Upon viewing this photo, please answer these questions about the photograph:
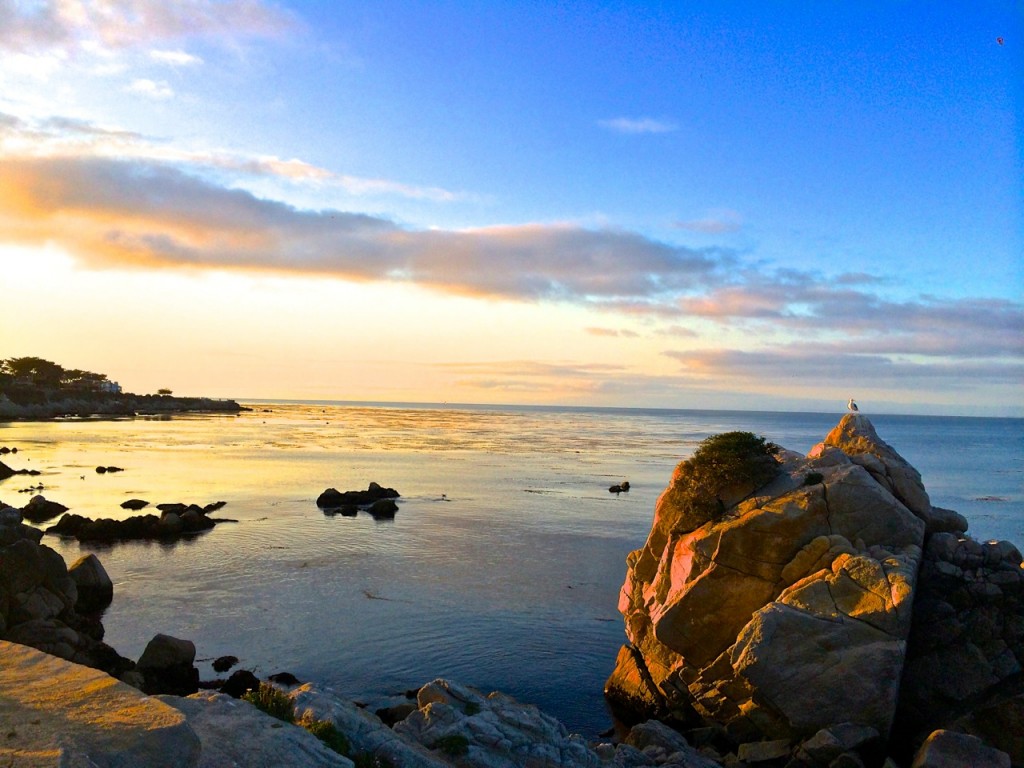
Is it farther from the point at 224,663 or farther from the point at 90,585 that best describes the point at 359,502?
the point at 224,663

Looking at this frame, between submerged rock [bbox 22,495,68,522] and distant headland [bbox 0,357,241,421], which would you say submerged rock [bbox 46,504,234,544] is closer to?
submerged rock [bbox 22,495,68,522]

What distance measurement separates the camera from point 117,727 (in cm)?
868

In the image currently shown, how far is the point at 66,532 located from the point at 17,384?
159 m

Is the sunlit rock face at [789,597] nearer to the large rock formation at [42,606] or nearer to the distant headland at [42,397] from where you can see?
the large rock formation at [42,606]

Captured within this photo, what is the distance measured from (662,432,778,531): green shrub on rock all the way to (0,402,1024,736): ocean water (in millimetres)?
6269

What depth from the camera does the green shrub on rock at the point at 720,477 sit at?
22.9m

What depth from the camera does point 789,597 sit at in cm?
1884

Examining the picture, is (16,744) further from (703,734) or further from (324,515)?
(324,515)

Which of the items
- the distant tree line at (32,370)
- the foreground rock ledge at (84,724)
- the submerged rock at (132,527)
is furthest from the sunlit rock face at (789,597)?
the distant tree line at (32,370)

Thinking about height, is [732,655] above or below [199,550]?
above

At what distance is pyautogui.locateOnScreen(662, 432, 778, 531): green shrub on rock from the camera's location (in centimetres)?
2286

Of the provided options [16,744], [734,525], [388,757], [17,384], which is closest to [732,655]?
[734,525]

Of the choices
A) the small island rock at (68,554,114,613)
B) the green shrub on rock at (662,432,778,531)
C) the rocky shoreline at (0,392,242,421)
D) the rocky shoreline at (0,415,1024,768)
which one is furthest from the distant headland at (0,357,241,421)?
the green shrub on rock at (662,432,778,531)

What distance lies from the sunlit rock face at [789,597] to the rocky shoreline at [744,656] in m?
0.05
